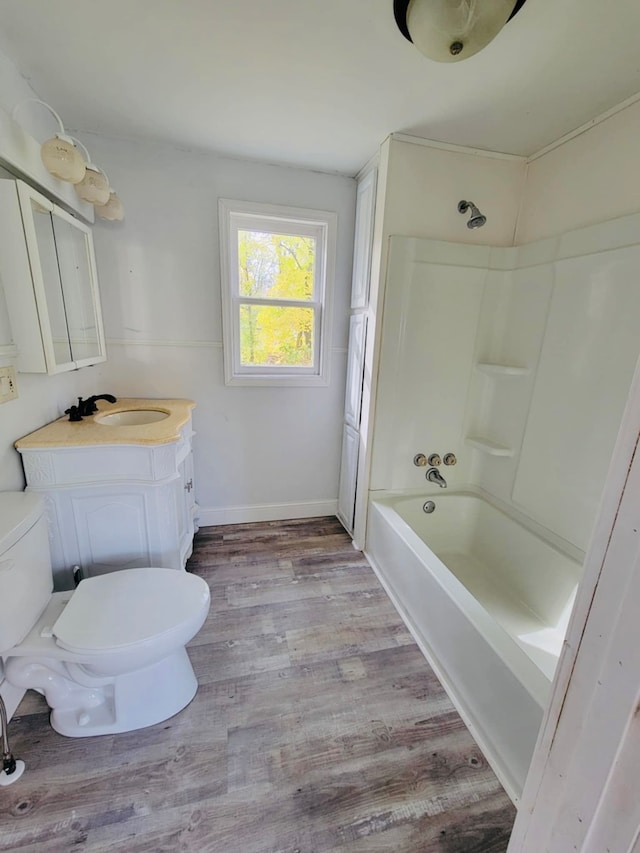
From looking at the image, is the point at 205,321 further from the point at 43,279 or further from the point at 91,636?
the point at 91,636

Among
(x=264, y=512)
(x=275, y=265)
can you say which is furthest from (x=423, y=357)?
(x=264, y=512)

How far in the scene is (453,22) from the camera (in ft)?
3.26

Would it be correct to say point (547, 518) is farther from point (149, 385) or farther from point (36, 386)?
point (36, 386)

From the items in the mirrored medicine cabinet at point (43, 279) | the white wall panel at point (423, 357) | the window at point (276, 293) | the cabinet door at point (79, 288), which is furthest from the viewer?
the window at point (276, 293)

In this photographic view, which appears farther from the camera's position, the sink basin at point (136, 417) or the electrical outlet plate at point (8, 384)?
the sink basin at point (136, 417)

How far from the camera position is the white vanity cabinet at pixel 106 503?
1.46 meters

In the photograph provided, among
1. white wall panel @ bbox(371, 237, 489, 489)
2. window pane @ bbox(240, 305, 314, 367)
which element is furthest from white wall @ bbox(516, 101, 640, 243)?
window pane @ bbox(240, 305, 314, 367)

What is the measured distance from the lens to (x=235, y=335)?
2303 mm

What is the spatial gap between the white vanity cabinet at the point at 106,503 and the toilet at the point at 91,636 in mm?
162

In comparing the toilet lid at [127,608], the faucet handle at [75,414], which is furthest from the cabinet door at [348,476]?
the faucet handle at [75,414]

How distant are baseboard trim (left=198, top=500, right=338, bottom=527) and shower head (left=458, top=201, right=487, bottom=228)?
6.53 feet

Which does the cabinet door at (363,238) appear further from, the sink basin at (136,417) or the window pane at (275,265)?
the sink basin at (136,417)

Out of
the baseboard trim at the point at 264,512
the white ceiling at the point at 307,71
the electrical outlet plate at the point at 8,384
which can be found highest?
the white ceiling at the point at 307,71

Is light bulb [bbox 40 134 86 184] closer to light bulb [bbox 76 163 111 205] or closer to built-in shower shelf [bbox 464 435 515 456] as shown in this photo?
light bulb [bbox 76 163 111 205]
